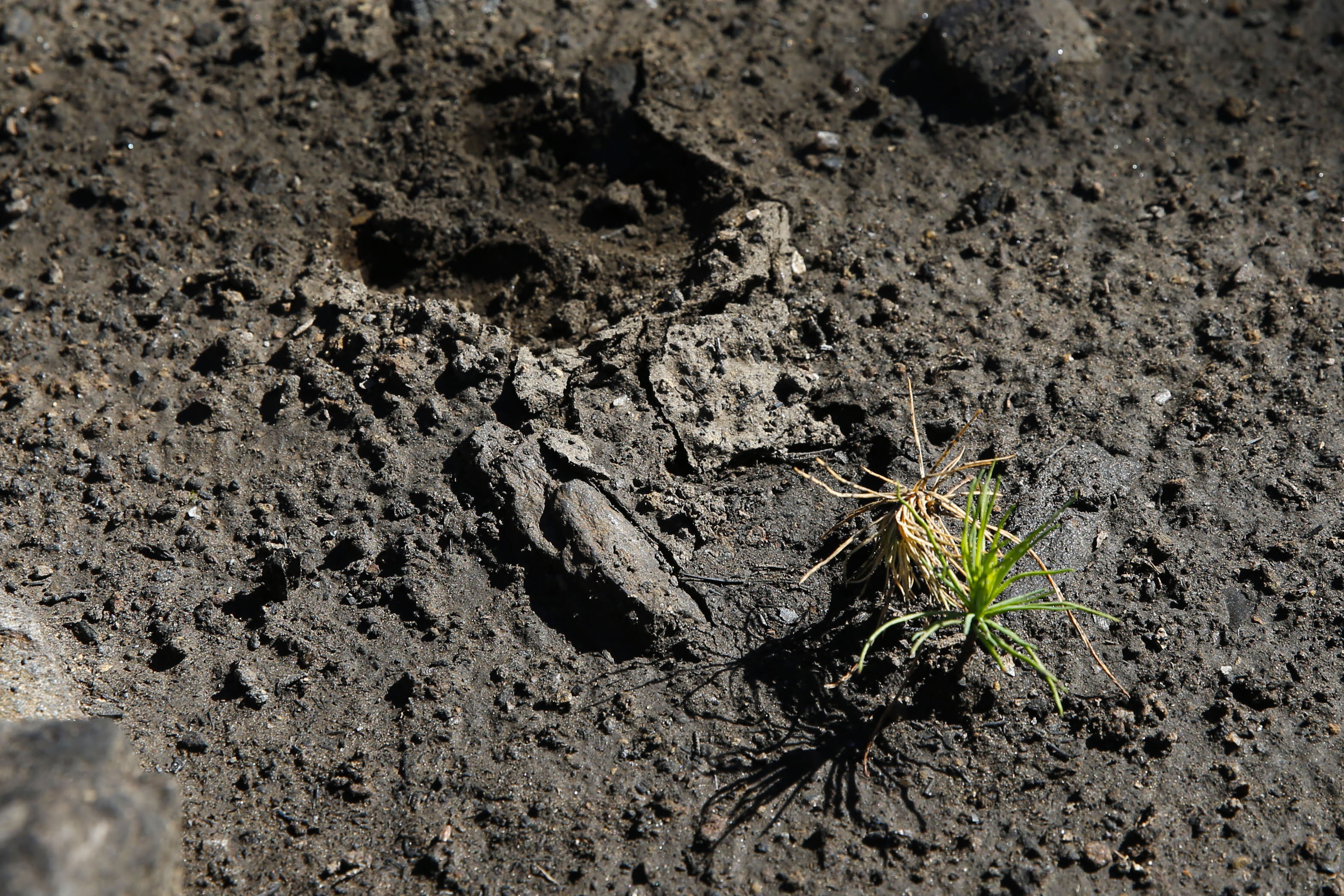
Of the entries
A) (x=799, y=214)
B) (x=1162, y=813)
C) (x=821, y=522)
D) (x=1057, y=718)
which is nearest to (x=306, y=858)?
(x=821, y=522)

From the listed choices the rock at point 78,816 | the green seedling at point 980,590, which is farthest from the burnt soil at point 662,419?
the rock at point 78,816

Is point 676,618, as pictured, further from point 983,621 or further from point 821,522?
point 983,621

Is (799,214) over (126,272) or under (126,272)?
over

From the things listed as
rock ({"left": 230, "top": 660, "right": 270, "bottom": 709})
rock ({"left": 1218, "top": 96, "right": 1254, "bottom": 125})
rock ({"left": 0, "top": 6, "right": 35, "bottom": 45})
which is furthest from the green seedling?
rock ({"left": 0, "top": 6, "right": 35, "bottom": 45})

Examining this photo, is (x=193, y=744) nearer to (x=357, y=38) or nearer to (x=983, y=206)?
(x=357, y=38)

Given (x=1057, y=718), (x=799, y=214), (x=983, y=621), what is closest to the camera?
(x=983, y=621)

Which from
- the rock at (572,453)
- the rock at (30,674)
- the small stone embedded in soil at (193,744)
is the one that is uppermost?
the rock at (572,453)

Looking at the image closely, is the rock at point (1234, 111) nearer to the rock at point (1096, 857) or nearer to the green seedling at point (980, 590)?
the green seedling at point (980, 590)
